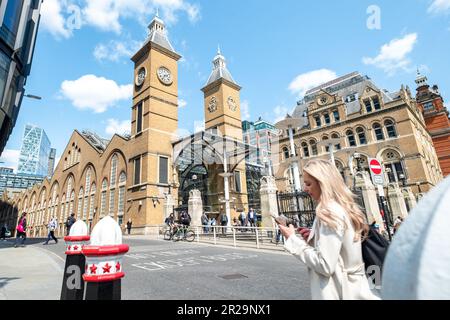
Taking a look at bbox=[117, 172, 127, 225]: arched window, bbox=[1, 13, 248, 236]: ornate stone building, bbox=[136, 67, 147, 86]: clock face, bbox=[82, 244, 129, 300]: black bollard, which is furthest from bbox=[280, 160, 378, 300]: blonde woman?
bbox=[136, 67, 147, 86]: clock face

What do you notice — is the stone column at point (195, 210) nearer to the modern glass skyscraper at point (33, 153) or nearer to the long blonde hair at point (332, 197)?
the long blonde hair at point (332, 197)

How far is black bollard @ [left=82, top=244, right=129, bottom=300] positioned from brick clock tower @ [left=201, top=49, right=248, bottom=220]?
23964 millimetres

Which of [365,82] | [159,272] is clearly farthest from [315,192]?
[365,82]

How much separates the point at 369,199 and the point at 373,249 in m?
13.8

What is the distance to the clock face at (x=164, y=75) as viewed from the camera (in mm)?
27525

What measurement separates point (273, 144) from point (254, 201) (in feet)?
38.1

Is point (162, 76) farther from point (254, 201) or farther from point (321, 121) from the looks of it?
point (321, 121)

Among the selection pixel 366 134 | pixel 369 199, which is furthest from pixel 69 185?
pixel 366 134

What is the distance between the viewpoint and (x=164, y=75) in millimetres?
28094

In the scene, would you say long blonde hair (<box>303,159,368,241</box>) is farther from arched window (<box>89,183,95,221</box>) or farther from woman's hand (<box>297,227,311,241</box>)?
arched window (<box>89,183,95,221</box>)

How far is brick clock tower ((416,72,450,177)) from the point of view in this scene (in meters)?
38.0

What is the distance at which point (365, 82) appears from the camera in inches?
1337

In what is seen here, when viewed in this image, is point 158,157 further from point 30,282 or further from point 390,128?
point 390,128

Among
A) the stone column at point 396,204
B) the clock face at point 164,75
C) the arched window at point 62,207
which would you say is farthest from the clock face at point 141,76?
the stone column at point 396,204
